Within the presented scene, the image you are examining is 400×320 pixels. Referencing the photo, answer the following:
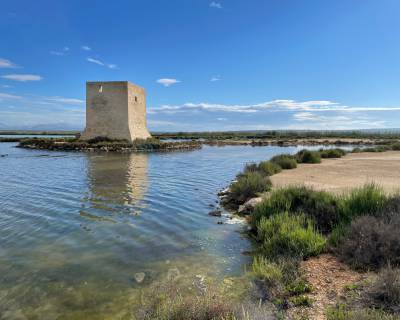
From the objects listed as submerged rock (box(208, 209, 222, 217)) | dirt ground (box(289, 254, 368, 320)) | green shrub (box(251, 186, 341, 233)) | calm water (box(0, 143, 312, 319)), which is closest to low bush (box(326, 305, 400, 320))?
dirt ground (box(289, 254, 368, 320))

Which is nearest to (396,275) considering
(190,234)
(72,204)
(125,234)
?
(190,234)

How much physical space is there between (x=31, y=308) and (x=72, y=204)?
519cm

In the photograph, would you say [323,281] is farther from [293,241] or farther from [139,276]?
[139,276]

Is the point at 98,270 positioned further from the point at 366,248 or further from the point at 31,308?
the point at 366,248

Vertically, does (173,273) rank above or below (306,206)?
below

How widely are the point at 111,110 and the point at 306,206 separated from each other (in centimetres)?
2863

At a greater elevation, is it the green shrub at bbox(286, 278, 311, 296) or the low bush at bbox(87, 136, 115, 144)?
the low bush at bbox(87, 136, 115, 144)

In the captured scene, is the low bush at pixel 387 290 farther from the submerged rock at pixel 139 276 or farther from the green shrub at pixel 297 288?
the submerged rock at pixel 139 276

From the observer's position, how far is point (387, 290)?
304 cm

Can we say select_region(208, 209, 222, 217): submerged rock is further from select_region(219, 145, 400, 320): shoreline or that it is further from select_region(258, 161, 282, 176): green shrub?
select_region(258, 161, 282, 176): green shrub

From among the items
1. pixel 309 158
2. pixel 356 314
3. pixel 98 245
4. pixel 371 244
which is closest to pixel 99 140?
pixel 309 158

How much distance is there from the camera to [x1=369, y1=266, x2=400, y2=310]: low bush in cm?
293

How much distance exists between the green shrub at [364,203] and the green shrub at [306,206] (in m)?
0.18

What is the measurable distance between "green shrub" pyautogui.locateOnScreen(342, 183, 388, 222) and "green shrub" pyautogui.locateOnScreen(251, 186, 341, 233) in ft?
0.58
